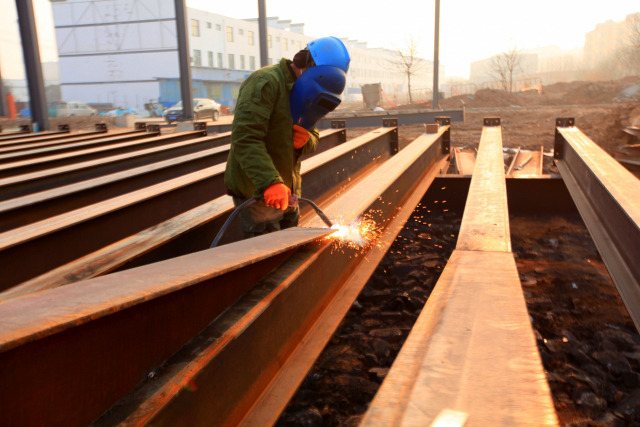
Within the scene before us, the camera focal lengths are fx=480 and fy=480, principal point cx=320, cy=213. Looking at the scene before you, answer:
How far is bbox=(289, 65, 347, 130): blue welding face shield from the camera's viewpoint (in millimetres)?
2557

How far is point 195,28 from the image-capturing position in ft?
154

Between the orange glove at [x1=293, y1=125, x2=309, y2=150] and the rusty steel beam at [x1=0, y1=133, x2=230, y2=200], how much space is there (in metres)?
2.24

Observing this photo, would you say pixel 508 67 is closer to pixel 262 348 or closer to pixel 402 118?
pixel 402 118

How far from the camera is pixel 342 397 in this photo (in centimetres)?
251

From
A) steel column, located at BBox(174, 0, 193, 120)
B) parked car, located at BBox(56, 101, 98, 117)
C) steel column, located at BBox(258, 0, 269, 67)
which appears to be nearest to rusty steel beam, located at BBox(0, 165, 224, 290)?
steel column, located at BBox(258, 0, 269, 67)

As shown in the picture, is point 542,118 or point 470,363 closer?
point 470,363

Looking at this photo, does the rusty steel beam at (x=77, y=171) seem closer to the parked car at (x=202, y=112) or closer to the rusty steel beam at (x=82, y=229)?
the rusty steel beam at (x=82, y=229)

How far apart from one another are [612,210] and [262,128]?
2.19 m

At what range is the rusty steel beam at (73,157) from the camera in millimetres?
4250

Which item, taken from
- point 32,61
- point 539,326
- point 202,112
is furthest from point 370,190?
point 202,112

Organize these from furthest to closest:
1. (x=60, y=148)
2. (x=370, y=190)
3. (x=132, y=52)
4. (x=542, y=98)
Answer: (x=132, y=52) < (x=542, y=98) < (x=60, y=148) < (x=370, y=190)

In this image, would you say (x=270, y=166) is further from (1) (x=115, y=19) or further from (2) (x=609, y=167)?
(1) (x=115, y=19)

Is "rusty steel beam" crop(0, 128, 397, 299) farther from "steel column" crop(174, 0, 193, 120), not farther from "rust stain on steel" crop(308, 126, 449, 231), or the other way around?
"steel column" crop(174, 0, 193, 120)

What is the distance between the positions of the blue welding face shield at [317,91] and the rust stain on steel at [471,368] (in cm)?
124
